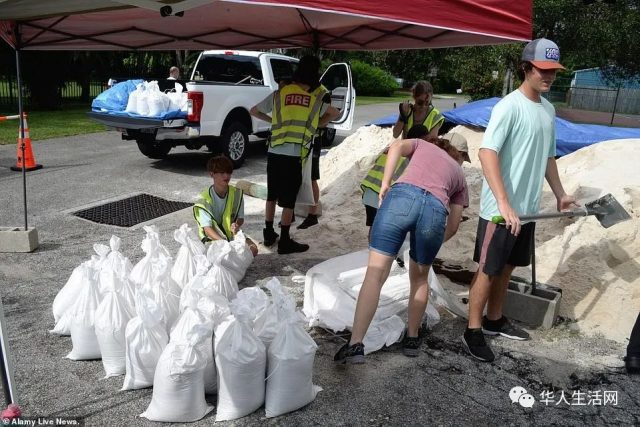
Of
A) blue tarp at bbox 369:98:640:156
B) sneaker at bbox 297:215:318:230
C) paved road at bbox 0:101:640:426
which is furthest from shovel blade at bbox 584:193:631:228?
blue tarp at bbox 369:98:640:156

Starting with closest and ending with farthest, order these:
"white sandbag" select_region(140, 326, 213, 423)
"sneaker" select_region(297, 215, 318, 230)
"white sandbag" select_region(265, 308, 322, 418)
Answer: "white sandbag" select_region(140, 326, 213, 423) → "white sandbag" select_region(265, 308, 322, 418) → "sneaker" select_region(297, 215, 318, 230)

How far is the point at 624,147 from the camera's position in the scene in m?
6.42

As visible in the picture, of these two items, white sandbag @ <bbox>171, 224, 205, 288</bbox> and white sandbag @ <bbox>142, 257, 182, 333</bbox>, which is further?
white sandbag @ <bbox>171, 224, 205, 288</bbox>

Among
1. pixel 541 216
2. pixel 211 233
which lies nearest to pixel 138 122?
pixel 211 233

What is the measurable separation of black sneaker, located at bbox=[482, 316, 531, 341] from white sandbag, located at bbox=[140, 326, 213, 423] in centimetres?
211

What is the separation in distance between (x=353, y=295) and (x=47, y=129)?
39.8 ft

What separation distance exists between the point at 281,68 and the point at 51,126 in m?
6.80

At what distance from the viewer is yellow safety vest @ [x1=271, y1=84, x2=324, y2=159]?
16.8 ft

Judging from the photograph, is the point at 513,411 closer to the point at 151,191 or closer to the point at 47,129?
the point at 151,191

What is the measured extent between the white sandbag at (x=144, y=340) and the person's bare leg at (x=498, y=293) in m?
2.19

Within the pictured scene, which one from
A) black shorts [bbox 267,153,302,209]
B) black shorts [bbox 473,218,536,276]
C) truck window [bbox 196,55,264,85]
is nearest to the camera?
black shorts [bbox 473,218,536,276]

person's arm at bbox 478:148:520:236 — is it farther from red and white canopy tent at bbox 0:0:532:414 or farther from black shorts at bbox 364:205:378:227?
black shorts at bbox 364:205:378:227

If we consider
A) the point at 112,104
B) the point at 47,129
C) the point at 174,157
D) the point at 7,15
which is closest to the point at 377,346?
the point at 7,15

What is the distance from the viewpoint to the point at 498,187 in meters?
3.19
